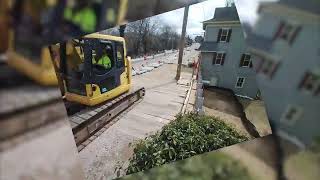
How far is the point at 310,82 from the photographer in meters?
1.18

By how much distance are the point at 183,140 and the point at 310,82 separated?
602 mm

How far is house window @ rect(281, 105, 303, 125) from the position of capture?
1226 millimetres

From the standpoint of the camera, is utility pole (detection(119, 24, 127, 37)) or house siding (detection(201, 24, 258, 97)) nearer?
utility pole (detection(119, 24, 127, 37))

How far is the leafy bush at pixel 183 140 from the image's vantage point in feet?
3.82

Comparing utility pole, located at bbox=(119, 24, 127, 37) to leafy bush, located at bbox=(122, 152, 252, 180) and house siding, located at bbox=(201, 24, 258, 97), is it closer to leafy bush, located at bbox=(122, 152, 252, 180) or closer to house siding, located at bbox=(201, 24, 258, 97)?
house siding, located at bbox=(201, 24, 258, 97)

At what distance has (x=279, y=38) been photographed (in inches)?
44.3

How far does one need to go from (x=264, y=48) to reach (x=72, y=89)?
0.77 meters

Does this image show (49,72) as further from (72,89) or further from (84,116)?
(84,116)

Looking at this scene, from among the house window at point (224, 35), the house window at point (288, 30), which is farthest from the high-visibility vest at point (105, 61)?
the house window at point (288, 30)

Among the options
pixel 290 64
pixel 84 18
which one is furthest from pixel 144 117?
pixel 290 64

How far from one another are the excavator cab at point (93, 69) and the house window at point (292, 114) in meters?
0.70

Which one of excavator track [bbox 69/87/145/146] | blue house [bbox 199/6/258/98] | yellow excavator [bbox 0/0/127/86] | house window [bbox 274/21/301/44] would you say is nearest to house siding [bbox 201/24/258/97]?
blue house [bbox 199/6/258/98]

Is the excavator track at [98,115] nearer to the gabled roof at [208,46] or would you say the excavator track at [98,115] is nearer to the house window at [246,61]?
the gabled roof at [208,46]

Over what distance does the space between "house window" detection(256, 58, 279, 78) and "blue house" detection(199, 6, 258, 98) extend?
36 mm
